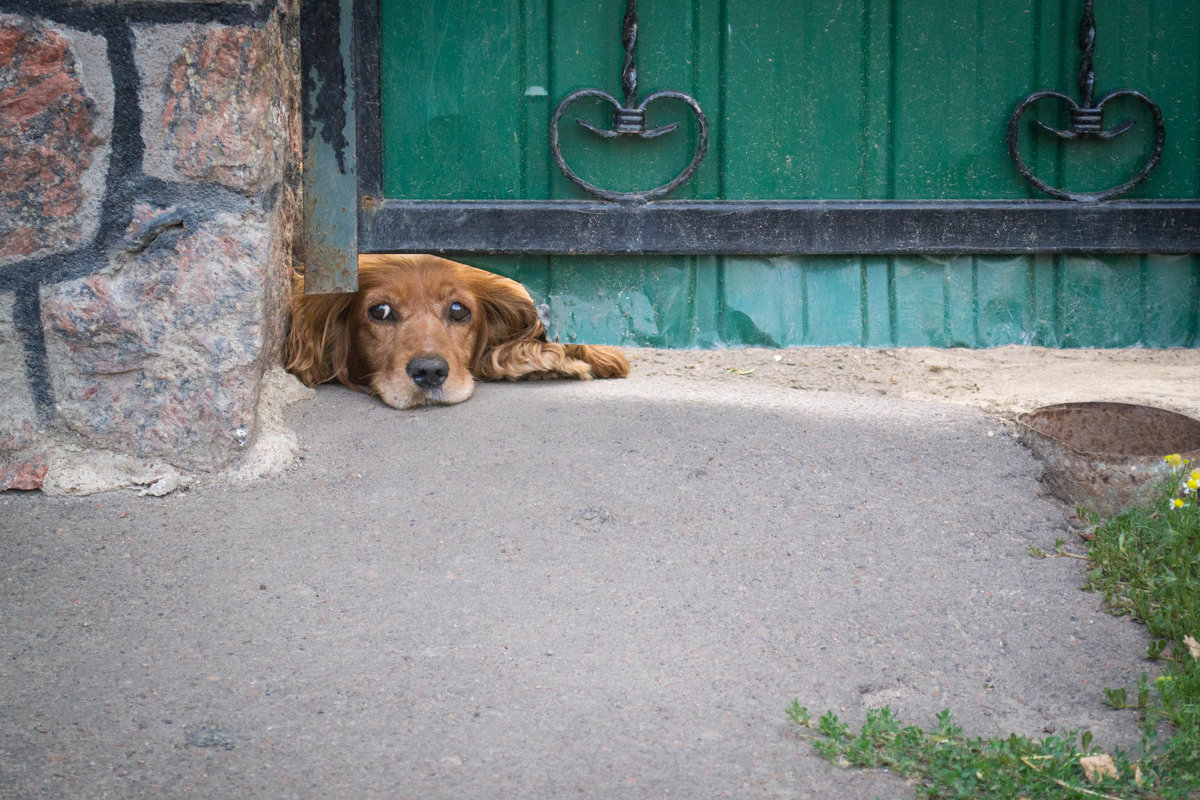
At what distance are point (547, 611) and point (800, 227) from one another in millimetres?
1600

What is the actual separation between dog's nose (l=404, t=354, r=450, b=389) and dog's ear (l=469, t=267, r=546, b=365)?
1.94ft

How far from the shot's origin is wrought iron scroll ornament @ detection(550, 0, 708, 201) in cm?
295

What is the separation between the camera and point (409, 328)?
3297mm

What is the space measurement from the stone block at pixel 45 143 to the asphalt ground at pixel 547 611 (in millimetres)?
633

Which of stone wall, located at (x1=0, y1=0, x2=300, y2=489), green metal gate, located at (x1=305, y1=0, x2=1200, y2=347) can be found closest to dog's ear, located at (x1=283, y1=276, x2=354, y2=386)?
green metal gate, located at (x1=305, y1=0, x2=1200, y2=347)

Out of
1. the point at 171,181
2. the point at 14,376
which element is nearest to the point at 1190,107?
the point at 171,181

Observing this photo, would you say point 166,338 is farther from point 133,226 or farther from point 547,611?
point 547,611

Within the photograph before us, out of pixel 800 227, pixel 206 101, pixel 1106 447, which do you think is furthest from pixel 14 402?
pixel 1106 447

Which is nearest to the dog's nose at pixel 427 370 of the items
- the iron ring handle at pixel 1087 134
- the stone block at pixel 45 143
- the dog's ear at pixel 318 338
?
the dog's ear at pixel 318 338

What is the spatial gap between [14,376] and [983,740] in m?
2.23

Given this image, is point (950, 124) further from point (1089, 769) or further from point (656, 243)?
point (1089, 769)

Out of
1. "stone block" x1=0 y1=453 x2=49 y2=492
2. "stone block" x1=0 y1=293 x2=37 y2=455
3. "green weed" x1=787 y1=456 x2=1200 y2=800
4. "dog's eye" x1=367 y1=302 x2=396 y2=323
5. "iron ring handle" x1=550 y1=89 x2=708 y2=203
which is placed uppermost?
"iron ring handle" x1=550 y1=89 x2=708 y2=203

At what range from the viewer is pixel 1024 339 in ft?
10.6

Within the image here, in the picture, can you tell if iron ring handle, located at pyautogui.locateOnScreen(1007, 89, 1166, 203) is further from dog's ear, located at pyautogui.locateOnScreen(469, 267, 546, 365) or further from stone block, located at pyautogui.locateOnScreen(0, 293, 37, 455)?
stone block, located at pyautogui.locateOnScreen(0, 293, 37, 455)
